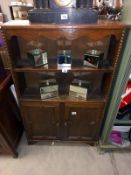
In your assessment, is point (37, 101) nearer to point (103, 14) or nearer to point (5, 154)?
point (5, 154)

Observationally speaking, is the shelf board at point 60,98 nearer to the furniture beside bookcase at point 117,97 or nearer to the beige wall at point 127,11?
the furniture beside bookcase at point 117,97

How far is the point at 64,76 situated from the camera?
4.99 ft

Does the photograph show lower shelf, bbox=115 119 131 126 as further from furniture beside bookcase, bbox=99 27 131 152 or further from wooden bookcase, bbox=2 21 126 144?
wooden bookcase, bbox=2 21 126 144

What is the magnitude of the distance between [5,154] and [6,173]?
0.64 feet

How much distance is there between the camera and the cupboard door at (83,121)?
1.43 metres

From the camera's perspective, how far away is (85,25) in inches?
38.9

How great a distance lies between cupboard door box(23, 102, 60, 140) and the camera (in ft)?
4.72

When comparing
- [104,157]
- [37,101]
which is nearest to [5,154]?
[37,101]

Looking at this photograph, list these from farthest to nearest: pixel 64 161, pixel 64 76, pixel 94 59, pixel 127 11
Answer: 1. pixel 64 161
2. pixel 64 76
3. pixel 94 59
4. pixel 127 11

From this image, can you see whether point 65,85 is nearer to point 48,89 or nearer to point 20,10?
point 48,89

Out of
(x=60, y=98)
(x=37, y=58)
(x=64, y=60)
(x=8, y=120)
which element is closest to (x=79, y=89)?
(x=60, y=98)

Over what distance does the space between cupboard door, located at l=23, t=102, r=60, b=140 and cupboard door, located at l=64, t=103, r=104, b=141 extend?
0.42 feet

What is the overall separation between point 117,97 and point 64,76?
1.84 ft

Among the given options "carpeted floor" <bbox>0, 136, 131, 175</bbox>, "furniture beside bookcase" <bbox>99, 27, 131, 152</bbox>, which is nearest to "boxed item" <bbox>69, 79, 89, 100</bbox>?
"furniture beside bookcase" <bbox>99, 27, 131, 152</bbox>
